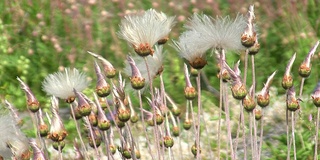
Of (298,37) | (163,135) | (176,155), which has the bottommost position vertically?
(176,155)

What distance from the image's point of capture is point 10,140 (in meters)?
2.47

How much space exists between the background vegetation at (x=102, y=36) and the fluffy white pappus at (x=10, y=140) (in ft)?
8.77

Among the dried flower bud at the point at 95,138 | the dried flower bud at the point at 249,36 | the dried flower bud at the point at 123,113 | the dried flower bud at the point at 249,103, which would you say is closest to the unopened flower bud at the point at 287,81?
the dried flower bud at the point at 249,103

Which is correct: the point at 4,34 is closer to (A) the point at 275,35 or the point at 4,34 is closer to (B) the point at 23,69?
(B) the point at 23,69

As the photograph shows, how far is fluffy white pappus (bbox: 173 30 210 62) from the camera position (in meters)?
2.42

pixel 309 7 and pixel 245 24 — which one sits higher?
pixel 309 7

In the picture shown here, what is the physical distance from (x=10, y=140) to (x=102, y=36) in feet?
12.2

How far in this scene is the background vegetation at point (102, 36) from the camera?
5535 millimetres

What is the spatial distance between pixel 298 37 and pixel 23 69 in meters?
2.28

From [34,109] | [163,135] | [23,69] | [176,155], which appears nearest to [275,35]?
[176,155]

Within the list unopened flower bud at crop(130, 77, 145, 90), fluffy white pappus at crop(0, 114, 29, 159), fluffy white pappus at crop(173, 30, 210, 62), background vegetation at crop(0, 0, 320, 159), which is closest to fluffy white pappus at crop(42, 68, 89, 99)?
fluffy white pappus at crop(0, 114, 29, 159)

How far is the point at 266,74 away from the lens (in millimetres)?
5477

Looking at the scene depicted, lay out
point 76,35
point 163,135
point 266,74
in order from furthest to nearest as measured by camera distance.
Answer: point 76,35
point 266,74
point 163,135

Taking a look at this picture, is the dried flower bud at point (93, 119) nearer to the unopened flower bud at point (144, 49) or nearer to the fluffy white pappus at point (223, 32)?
the unopened flower bud at point (144, 49)
